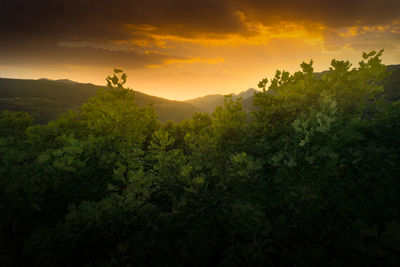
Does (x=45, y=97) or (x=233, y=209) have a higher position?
(x=45, y=97)

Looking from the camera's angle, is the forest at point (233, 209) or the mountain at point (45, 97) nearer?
the forest at point (233, 209)

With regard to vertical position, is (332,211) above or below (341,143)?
below

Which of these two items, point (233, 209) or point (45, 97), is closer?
point (233, 209)

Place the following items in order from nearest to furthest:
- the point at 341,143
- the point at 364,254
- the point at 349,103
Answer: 1. the point at 364,254
2. the point at 341,143
3. the point at 349,103

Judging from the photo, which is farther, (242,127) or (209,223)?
(242,127)

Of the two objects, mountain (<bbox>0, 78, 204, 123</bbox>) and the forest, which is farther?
mountain (<bbox>0, 78, 204, 123</bbox>)

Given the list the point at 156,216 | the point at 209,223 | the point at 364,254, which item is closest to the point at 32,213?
the point at 156,216

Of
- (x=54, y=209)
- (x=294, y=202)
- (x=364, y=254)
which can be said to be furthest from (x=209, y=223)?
(x=54, y=209)

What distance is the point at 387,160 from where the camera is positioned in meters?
2.89

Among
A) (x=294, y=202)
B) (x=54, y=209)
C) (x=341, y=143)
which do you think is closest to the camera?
(x=294, y=202)

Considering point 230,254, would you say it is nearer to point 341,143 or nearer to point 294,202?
point 294,202

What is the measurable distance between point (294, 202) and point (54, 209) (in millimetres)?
4729

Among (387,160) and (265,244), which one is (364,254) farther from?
(387,160)

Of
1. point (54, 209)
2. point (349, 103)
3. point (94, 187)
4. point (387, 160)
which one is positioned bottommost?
point (54, 209)
